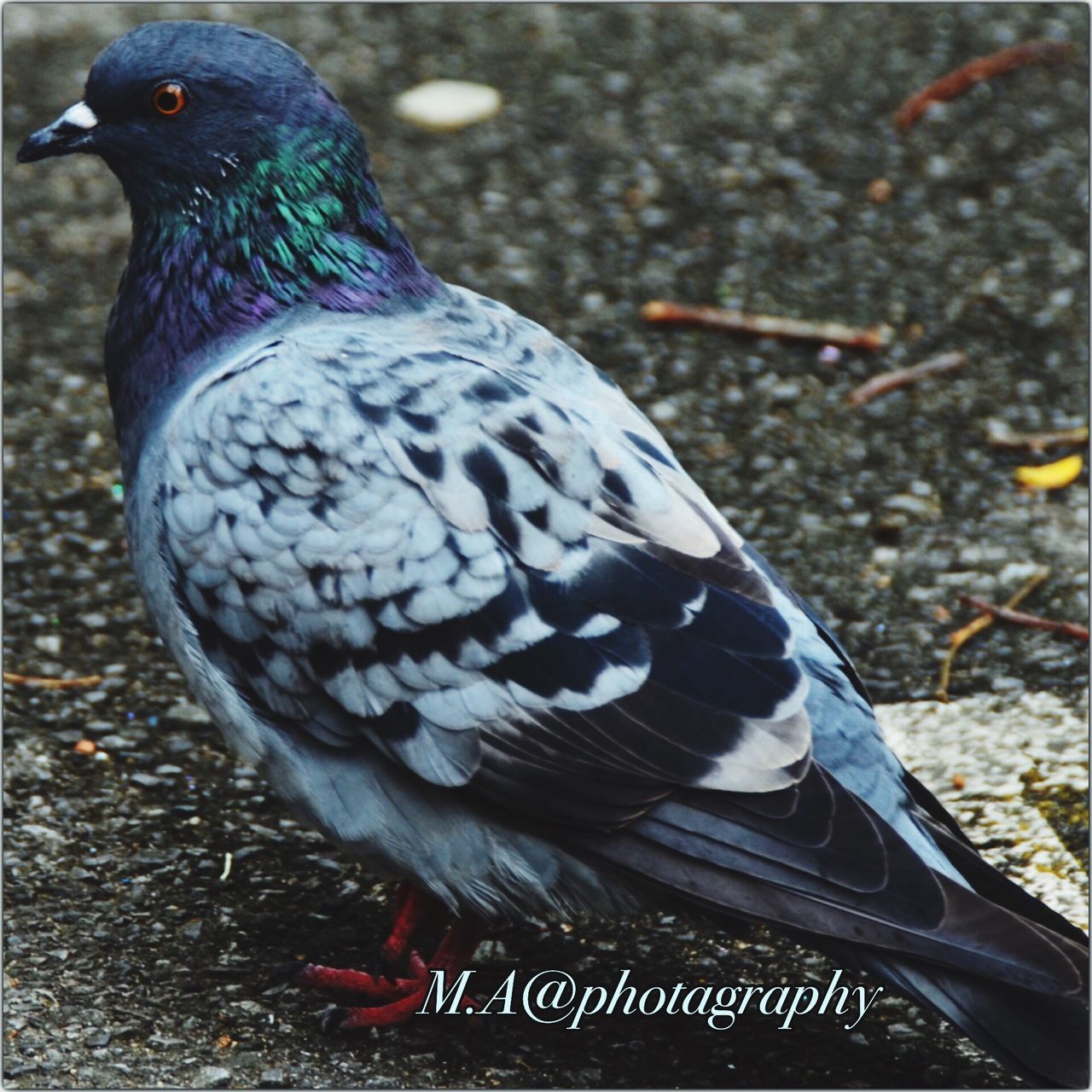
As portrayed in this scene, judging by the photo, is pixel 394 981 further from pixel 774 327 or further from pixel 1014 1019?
pixel 774 327

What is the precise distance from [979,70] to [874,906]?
4.34 meters

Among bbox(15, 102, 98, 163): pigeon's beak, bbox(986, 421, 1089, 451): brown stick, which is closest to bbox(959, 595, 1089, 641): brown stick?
bbox(986, 421, 1089, 451): brown stick

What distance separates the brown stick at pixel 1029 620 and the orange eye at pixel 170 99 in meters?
2.25

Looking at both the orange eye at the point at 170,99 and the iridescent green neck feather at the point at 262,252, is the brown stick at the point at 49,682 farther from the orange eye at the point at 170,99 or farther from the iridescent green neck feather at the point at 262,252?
the orange eye at the point at 170,99

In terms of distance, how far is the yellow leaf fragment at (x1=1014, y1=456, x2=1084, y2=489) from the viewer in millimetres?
4578

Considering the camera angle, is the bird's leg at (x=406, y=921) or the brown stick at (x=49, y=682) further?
the brown stick at (x=49, y=682)

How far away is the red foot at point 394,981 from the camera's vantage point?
122 inches

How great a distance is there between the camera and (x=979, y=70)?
6.17m

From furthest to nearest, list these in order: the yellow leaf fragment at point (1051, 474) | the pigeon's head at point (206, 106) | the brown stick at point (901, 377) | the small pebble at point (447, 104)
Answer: the small pebble at point (447, 104) → the brown stick at point (901, 377) → the yellow leaf fragment at point (1051, 474) → the pigeon's head at point (206, 106)

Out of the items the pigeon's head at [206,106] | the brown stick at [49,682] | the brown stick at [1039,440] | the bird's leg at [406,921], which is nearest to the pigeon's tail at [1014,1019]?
the bird's leg at [406,921]

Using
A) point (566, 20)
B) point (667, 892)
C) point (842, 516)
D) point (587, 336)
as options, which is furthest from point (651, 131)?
point (667, 892)

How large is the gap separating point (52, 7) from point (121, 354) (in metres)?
3.60

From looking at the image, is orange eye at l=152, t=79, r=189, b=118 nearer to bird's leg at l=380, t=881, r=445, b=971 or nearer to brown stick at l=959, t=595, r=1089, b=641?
bird's leg at l=380, t=881, r=445, b=971

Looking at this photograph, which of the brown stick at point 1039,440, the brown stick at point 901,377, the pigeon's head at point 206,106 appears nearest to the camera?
the pigeon's head at point 206,106
